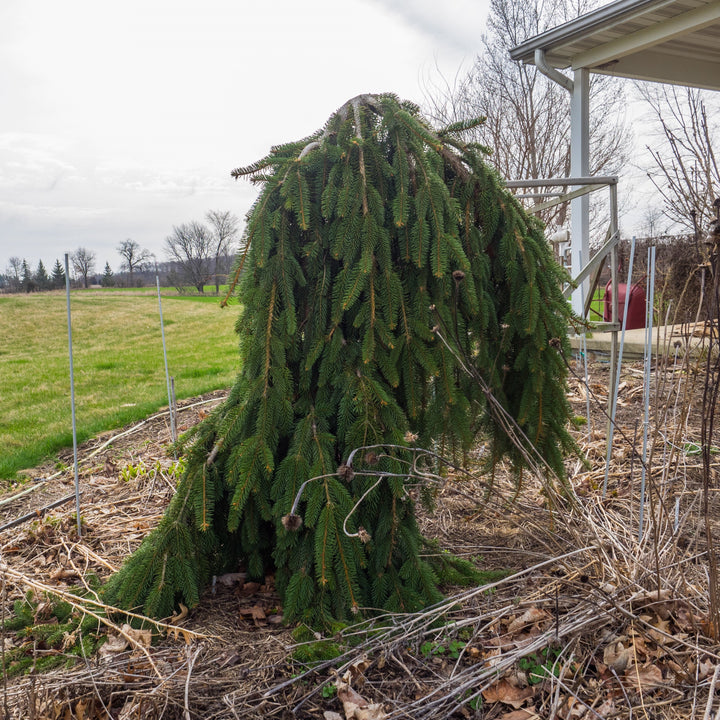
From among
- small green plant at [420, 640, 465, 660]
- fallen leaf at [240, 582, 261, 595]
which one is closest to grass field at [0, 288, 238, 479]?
fallen leaf at [240, 582, 261, 595]

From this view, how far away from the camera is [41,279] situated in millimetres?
26562

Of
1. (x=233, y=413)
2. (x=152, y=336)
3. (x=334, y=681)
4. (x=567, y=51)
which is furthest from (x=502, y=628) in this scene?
(x=152, y=336)

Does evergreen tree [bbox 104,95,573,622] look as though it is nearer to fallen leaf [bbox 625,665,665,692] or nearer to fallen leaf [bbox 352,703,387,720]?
fallen leaf [bbox 352,703,387,720]

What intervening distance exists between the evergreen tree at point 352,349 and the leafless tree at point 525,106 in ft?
27.0

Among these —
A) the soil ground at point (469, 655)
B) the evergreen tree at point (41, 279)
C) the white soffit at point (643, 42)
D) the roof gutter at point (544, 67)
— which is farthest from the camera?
the evergreen tree at point (41, 279)

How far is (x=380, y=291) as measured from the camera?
7.31 ft

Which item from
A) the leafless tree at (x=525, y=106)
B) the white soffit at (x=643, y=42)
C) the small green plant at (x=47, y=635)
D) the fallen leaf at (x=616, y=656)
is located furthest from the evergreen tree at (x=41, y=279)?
the fallen leaf at (x=616, y=656)

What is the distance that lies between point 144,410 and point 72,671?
492cm

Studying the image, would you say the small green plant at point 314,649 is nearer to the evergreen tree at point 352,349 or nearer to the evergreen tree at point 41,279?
the evergreen tree at point 352,349

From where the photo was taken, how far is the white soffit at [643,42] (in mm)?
5355

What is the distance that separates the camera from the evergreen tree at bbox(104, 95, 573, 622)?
2199mm

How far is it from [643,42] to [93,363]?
1106cm

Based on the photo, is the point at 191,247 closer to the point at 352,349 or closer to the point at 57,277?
the point at 57,277

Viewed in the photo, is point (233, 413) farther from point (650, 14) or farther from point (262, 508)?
point (650, 14)
